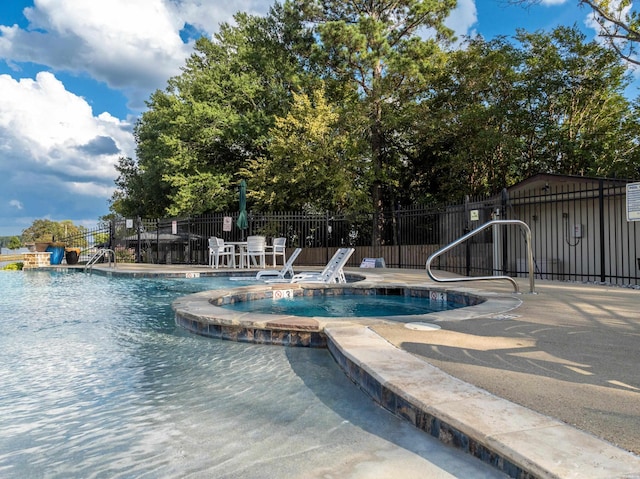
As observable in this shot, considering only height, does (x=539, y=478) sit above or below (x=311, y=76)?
below

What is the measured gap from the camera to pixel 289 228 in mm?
18234

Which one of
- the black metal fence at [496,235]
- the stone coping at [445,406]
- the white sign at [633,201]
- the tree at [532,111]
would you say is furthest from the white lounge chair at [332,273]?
the tree at [532,111]

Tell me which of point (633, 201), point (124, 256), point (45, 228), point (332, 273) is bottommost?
point (332, 273)

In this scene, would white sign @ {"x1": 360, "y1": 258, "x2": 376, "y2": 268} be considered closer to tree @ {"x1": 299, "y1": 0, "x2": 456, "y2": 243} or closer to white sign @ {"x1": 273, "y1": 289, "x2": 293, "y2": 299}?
tree @ {"x1": 299, "y1": 0, "x2": 456, "y2": 243}

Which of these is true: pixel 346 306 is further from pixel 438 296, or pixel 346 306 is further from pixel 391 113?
pixel 391 113

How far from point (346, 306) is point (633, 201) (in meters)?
5.13

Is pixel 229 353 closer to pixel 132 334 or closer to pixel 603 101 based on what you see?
pixel 132 334

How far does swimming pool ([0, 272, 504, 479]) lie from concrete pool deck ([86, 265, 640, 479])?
14 centimetres

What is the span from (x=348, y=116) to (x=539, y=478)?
50.3ft

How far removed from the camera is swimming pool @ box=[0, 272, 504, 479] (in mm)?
1678

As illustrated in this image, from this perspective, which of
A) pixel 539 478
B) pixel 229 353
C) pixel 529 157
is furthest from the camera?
pixel 529 157

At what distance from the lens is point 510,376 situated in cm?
233

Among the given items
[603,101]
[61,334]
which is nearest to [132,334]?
[61,334]

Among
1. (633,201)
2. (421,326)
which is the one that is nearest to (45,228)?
(421,326)
